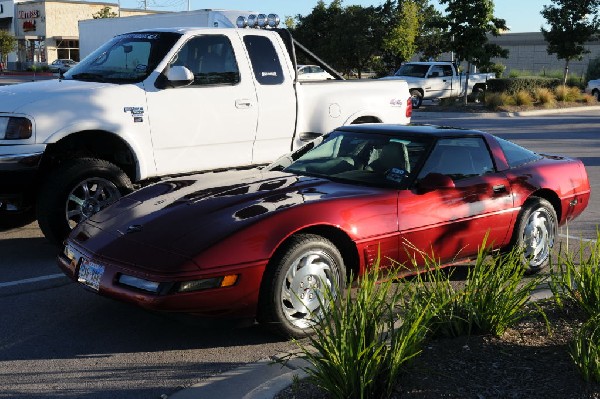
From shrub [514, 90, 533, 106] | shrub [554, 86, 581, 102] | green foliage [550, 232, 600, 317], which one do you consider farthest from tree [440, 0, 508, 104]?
green foliage [550, 232, 600, 317]

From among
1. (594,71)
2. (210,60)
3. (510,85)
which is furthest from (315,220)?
(594,71)

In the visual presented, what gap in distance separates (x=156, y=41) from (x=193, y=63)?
0.45 meters

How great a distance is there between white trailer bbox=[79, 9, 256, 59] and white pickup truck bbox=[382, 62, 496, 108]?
13066 mm

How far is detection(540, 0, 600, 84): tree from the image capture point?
38.4 m

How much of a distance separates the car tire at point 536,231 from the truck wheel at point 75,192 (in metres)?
3.69

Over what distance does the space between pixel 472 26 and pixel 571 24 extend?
10765mm

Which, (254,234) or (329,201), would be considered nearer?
(254,234)

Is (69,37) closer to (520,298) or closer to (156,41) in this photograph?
(156,41)

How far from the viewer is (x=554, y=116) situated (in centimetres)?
2955

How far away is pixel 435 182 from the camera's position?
584cm

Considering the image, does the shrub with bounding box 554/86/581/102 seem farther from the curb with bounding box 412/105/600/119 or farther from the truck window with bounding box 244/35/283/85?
the truck window with bounding box 244/35/283/85

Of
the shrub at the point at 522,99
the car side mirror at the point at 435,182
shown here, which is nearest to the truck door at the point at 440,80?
the shrub at the point at 522,99

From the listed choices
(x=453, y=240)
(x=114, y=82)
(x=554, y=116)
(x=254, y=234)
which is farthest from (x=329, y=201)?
(x=554, y=116)

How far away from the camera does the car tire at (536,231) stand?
6.70 metres
